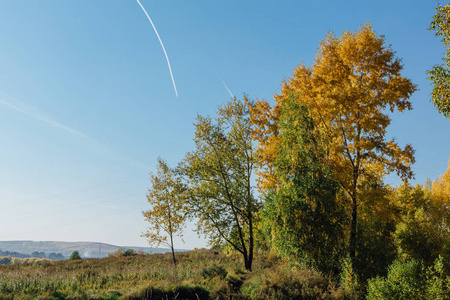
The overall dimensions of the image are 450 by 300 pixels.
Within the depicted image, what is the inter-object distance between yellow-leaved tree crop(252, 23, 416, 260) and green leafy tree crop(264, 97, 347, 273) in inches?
37.3

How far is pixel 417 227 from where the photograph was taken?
2322cm

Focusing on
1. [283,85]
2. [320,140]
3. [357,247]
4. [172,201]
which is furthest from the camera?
[172,201]

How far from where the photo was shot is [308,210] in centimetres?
1434

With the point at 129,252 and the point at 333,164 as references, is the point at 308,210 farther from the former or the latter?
the point at 129,252

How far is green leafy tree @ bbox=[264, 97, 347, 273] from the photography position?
14266 mm

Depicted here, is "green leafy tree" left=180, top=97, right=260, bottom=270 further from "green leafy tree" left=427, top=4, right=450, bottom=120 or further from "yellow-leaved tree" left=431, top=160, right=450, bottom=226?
"yellow-leaved tree" left=431, top=160, right=450, bottom=226

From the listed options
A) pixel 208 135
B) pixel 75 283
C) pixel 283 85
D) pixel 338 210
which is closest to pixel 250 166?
pixel 208 135

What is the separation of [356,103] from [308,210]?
6631mm

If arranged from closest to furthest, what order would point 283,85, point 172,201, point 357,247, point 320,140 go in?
point 357,247
point 320,140
point 283,85
point 172,201

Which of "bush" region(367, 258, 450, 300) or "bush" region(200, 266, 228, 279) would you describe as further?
"bush" region(200, 266, 228, 279)

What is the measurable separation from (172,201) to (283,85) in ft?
41.1

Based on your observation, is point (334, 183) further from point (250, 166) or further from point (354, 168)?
point (250, 166)

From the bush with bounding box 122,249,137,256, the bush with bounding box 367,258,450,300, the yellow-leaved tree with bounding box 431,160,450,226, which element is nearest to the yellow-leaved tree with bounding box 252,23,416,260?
the bush with bounding box 367,258,450,300

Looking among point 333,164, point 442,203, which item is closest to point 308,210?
point 333,164
